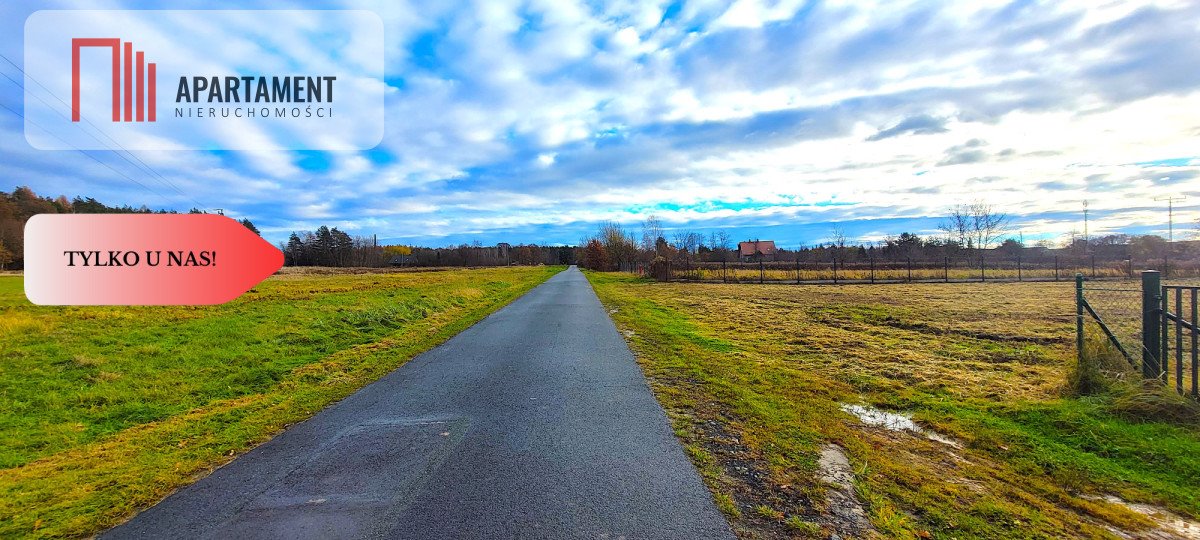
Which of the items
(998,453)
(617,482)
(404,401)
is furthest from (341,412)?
(998,453)

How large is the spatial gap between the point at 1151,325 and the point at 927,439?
136 inches

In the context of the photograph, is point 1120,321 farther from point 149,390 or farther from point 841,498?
point 149,390

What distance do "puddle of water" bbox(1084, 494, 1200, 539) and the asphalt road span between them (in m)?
2.89

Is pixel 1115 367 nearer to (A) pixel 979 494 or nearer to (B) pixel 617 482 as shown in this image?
(A) pixel 979 494

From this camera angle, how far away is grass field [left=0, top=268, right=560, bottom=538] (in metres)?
3.51

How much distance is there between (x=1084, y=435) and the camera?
4.51 metres

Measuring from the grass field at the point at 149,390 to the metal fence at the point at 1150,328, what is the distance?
30.4 ft

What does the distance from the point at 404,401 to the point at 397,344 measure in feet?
15.4

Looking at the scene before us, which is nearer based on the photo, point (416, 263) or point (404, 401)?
point (404, 401)

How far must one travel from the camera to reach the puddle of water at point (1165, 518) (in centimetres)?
302

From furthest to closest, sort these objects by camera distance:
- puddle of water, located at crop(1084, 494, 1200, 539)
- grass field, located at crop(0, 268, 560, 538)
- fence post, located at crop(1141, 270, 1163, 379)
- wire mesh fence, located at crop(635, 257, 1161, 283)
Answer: wire mesh fence, located at crop(635, 257, 1161, 283) < fence post, located at crop(1141, 270, 1163, 379) < grass field, located at crop(0, 268, 560, 538) < puddle of water, located at crop(1084, 494, 1200, 539)

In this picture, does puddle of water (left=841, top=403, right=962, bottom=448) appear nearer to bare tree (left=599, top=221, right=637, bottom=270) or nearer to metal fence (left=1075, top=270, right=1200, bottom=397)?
metal fence (left=1075, top=270, right=1200, bottom=397)

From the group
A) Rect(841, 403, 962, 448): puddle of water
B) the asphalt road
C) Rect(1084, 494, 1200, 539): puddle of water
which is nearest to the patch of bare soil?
the asphalt road

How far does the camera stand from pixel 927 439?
14.9ft
